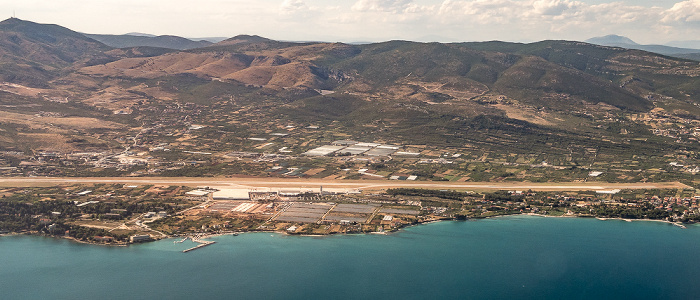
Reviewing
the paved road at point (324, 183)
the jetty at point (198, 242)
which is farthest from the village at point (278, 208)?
the paved road at point (324, 183)

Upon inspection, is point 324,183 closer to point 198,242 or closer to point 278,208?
point 278,208

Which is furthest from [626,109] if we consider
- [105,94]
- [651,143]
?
[105,94]

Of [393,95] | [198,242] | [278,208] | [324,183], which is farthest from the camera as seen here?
[393,95]

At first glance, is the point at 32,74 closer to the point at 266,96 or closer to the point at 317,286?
the point at 266,96

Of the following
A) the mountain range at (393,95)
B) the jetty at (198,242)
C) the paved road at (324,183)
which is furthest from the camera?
the mountain range at (393,95)

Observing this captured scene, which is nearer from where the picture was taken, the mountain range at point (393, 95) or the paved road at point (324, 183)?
the paved road at point (324, 183)

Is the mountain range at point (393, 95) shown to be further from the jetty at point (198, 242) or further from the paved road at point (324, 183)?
the jetty at point (198, 242)

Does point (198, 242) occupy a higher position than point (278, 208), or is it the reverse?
point (278, 208)

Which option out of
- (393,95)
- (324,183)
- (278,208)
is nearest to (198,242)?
(278,208)
